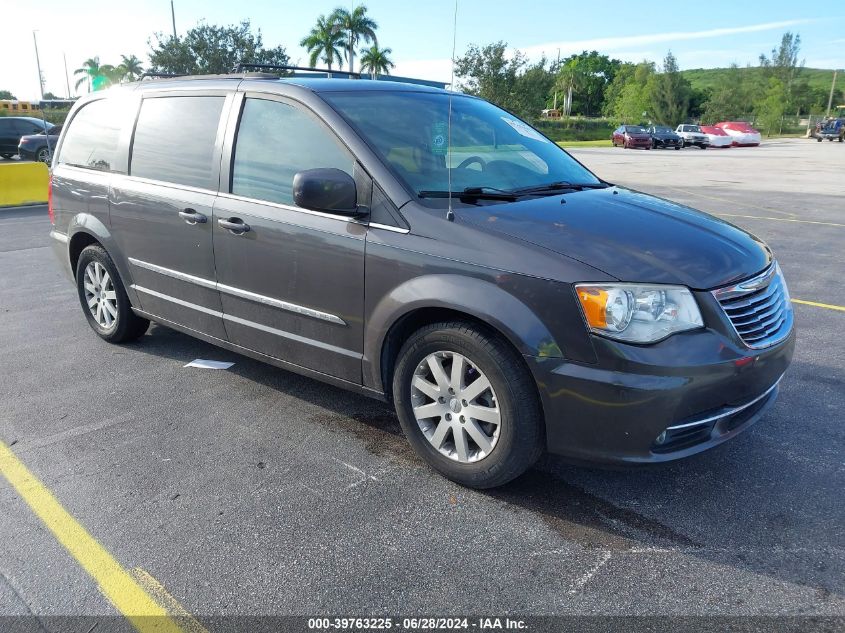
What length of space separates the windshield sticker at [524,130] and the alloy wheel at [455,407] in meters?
1.83

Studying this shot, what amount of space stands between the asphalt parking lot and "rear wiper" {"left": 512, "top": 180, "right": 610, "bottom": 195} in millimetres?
1399

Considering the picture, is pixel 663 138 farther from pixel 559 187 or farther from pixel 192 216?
pixel 192 216

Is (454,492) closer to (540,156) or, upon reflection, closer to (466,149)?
(466,149)

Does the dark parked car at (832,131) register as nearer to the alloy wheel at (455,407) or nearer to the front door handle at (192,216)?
the front door handle at (192,216)

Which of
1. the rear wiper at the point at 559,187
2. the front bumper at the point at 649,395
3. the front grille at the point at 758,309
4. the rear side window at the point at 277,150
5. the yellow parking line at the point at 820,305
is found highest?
the rear side window at the point at 277,150

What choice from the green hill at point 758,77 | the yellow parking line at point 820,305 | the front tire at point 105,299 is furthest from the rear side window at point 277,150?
the green hill at point 758,77

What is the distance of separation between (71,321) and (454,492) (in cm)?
425

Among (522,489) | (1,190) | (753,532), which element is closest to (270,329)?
(522,489)

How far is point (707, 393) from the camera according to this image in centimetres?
274

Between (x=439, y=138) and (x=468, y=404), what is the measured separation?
1467 mm

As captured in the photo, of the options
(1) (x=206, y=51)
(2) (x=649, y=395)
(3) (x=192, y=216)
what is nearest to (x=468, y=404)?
(2) (x=649, y=395)

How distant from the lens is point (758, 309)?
303 centimetres

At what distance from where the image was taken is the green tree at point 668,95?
235 ft

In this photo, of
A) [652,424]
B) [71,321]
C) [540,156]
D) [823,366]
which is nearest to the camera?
[652,424]
